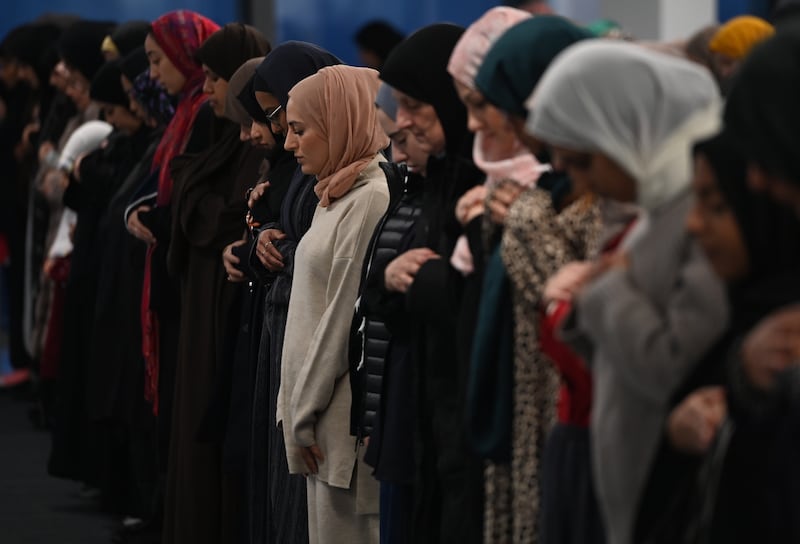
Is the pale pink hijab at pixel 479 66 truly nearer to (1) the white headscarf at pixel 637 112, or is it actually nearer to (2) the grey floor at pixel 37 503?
(1) the white headscarf at pixel 637 112

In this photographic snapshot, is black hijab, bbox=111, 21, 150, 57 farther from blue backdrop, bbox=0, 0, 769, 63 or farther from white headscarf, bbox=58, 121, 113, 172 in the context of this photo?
blue backdrop, bbox=0, 0, 769, 63

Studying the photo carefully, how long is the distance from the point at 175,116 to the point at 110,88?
924 millimetres

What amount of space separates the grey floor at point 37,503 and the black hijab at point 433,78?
303cm

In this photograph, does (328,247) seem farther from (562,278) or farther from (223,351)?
(562,278)

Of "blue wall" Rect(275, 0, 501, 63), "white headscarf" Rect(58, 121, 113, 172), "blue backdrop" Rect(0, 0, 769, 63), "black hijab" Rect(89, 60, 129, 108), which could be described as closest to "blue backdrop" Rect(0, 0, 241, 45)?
"blue backdrop" Rect(0, 0, 769, 63)

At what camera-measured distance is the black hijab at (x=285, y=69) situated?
182 inches

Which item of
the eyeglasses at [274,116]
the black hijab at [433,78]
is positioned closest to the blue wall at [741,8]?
the eyeglasses at [274,116]

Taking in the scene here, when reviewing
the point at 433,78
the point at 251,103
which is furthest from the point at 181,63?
the point at 433,78

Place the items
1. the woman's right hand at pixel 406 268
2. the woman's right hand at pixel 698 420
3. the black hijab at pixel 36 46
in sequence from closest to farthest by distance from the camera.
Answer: the woman's right hand at pixel 698 420 < the woman's right hand at pixel 406 268 < the black hijab at pixel 36 46

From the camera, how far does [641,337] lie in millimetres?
2438

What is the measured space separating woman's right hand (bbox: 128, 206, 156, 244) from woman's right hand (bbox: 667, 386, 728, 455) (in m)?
3.43

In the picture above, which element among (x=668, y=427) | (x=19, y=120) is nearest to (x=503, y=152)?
(x=668, y=427)

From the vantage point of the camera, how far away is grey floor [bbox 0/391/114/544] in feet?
20.4

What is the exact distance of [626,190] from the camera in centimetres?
262
